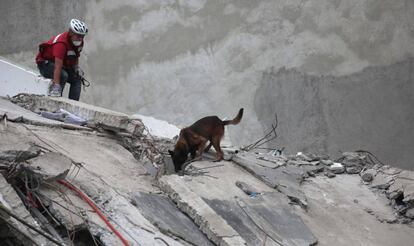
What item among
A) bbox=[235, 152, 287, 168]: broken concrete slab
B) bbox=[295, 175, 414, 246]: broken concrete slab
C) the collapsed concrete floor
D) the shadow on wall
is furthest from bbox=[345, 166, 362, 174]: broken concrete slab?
the shadow on wall

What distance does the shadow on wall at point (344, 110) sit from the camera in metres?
8.01

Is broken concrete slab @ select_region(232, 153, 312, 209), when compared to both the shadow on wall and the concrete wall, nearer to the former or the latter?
the shadow on wall

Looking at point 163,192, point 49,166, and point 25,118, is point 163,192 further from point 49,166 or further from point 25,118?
point 25,118

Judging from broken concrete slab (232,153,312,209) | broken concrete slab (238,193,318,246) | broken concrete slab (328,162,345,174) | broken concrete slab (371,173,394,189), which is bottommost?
broken concrete slab (238,193,318,246)

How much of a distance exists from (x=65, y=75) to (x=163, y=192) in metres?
2.73

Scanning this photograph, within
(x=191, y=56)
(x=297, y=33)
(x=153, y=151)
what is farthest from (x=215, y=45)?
(x=153, y=151)

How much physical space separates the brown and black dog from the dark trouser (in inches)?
71.6

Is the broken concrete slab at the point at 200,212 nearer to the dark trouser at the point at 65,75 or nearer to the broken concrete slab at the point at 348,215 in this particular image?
the broken concrete slab at the point at 348,215

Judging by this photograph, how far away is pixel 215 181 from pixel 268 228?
0.76 m

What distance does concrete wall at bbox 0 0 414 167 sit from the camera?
26.5ft

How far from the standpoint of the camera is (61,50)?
247 inches

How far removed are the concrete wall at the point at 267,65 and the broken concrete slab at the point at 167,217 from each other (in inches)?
182

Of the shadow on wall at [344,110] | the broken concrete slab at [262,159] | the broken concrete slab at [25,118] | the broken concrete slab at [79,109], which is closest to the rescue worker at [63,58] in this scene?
the broken concrete slab at [79,109]

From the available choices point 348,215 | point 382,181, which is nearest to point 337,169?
point 382,181
